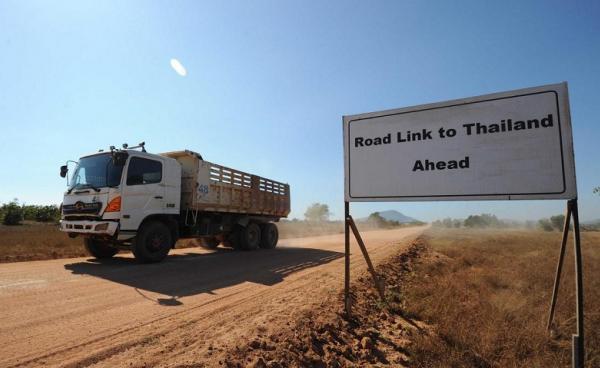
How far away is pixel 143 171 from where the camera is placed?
9.01 m

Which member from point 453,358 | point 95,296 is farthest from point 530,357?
point 95,296

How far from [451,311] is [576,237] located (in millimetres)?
2166

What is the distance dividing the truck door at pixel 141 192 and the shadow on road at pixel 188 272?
48.1 inches

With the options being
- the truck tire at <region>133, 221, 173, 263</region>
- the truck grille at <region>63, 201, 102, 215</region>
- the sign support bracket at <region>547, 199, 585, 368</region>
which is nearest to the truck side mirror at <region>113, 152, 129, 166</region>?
the truck grille at <region>63, 201, 102, 215</region>

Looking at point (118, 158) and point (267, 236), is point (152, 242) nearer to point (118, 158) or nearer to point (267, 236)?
point (118, 158)

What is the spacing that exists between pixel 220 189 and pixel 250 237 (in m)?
2.89

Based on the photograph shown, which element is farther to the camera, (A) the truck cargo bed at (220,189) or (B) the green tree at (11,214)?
(B) the green tree at (11,214)

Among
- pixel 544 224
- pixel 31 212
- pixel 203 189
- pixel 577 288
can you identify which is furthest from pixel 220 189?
pixel 544 224

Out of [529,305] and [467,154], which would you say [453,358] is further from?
[529,305]

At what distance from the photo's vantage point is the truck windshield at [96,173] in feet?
27.6

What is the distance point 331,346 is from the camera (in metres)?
3.88

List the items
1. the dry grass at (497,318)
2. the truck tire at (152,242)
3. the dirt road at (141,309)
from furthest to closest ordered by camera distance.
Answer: the truck tire at (152,242) < the dry grass at (497,318) < the dirt road at (141,309)

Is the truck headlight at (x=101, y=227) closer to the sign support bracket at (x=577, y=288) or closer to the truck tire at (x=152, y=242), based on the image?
the truck tire at (x=152, y=242)

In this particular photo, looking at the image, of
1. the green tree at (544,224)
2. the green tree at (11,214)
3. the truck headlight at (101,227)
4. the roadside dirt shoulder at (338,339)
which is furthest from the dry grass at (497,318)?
the green tree at (544,224)
